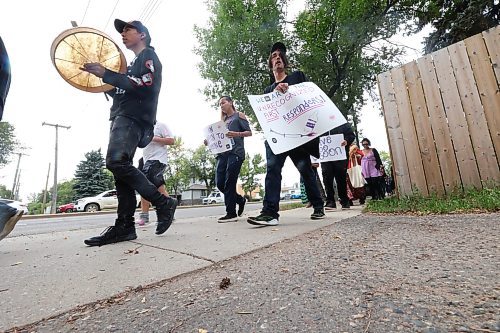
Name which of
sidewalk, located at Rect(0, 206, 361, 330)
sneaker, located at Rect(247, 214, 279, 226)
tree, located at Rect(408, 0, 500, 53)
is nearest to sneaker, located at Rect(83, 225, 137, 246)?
sidewalk, located at Rect(0, 206, 361, 330)

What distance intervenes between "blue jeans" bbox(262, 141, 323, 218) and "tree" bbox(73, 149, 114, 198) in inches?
1387

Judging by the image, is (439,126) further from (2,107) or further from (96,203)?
(96,203)

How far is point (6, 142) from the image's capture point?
35.7 meters

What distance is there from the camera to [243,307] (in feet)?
2.97

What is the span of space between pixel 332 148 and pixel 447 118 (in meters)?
1.69

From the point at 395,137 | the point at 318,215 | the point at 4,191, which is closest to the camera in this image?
the point at 318,215

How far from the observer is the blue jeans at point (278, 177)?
9.70 ft

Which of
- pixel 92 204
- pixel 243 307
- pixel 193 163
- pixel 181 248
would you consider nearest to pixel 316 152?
pixel 181 248

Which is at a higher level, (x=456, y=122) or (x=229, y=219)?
(x=456, y=122)

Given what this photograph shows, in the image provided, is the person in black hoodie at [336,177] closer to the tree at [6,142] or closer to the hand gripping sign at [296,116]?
the hand gripping sign at [296,116]

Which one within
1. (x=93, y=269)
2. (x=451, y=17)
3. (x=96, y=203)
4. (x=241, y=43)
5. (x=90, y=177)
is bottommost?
(x=93, y=269)

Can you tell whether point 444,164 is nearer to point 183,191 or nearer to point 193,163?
point 193,163

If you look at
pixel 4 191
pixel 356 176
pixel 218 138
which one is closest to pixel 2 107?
pixel 218 138

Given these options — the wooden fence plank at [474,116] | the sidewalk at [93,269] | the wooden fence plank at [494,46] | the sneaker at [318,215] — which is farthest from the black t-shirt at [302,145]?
the wooden fence plank at [494,46]
